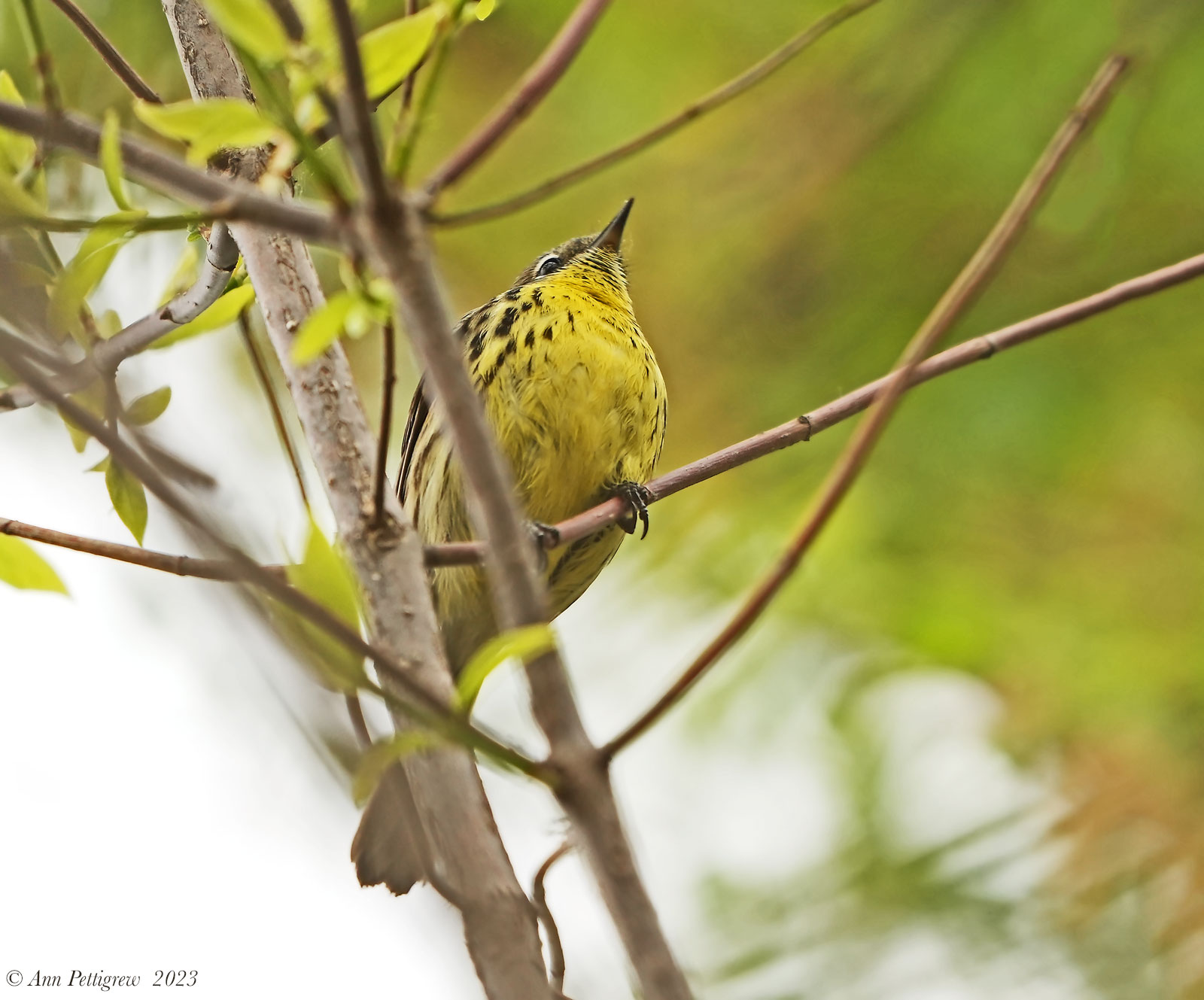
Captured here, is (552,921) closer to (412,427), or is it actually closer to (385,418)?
(385,418)

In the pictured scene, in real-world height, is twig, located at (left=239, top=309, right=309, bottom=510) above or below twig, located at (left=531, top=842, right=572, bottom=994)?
above

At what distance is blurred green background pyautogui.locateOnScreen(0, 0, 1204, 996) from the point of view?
204cm

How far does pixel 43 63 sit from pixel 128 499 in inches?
16.5

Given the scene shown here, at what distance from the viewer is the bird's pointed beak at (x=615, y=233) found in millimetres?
2270

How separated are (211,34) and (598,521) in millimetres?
629

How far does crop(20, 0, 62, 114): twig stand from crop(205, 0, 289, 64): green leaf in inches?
4.2

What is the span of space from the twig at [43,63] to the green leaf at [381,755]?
1.25 ft

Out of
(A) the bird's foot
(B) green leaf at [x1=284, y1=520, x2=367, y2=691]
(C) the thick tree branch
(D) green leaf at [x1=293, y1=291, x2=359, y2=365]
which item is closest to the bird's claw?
(A) the bird's foot

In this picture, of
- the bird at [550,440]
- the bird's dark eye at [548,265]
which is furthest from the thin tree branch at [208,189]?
the bird's dark eye at [548,265]

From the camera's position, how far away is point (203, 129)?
66 centimetres

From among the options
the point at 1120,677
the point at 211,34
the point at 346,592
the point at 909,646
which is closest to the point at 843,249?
the point at 909,646

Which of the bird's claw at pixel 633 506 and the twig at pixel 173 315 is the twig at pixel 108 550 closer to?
the twig at pixel 173 315

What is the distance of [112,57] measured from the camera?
1167mm

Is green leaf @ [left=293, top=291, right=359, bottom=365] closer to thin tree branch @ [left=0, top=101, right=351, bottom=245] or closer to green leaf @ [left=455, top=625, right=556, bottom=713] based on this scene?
thin tree branch @ [left=0, top=101, right=351, bottom=245]
